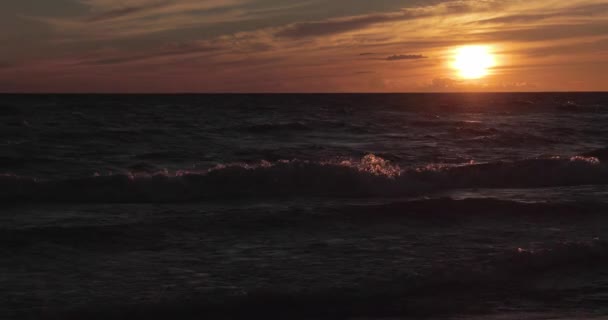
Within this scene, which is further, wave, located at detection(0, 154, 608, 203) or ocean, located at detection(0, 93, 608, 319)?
wave, located at detection(0, 154, 608, 203)

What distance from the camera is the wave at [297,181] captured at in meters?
15.1

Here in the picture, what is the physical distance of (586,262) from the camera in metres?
9.27

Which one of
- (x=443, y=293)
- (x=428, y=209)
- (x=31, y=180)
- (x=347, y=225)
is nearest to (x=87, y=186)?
(x=31, y=180)

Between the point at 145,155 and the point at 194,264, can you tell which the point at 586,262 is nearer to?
the point at 194,264

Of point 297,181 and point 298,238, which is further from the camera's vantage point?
point 297,181

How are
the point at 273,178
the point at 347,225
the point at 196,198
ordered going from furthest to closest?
the point at 273,178 < the point at 196,198 < the point at 347,225

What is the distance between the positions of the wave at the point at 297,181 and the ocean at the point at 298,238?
0.05 m

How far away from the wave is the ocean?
0.17 ft

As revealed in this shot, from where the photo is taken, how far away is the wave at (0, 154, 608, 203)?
15109 millimetres

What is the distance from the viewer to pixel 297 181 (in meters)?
16.5

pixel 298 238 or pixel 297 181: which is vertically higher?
pixel 297 181

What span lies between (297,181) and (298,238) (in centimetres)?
584

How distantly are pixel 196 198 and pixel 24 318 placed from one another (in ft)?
26.9

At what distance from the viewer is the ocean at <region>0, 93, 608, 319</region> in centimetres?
761
